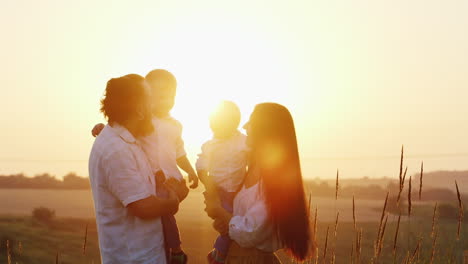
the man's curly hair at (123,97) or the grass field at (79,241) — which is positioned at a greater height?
the man's curly hair at (123,97)

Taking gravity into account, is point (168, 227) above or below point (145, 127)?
below

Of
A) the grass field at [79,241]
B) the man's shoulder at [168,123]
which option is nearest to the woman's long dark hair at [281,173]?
the man's shoulder at [168,123]

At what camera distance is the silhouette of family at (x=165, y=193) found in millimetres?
2977

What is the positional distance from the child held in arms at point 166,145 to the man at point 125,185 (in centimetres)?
29

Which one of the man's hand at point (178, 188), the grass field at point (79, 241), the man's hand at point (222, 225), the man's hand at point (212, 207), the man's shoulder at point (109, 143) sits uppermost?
the man's shoulder at point (109, 143)

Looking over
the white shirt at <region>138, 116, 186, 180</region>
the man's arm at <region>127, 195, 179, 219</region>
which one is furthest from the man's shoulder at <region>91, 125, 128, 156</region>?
the white shirt at <region>138, 116, 186, 180</region>

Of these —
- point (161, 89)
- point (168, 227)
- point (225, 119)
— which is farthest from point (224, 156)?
point (168, 227)

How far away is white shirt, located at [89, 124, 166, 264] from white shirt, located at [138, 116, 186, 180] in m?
0.50

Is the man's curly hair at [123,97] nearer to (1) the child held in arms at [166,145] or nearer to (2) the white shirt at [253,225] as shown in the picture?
(1) the child held in arms at [166,145]

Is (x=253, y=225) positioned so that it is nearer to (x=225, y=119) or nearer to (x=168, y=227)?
(x=168, y=227)

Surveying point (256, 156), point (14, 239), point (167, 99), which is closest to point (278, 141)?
point (256, 156)

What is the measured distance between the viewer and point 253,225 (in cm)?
329

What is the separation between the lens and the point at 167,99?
15.0 ft

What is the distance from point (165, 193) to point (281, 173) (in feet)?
2.78
